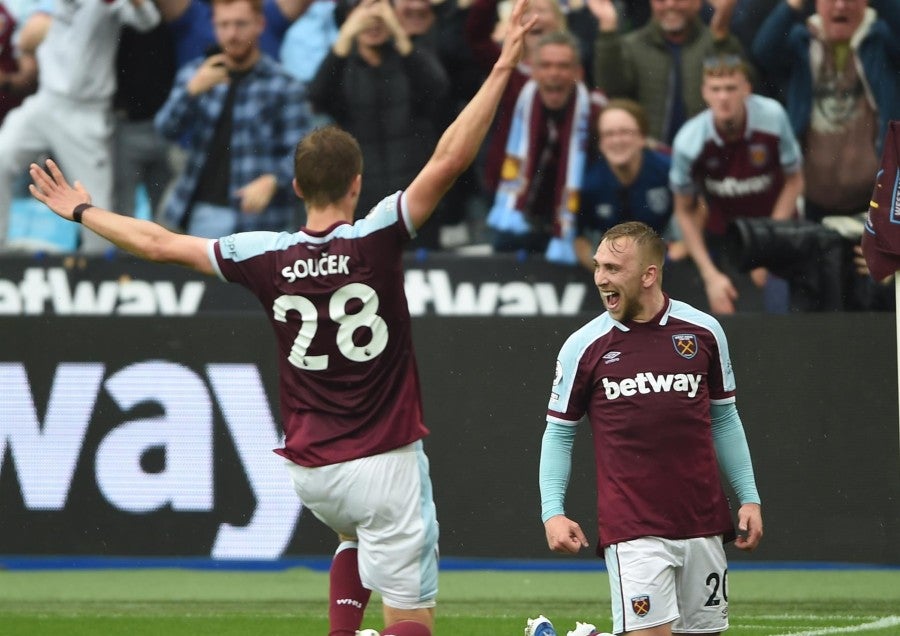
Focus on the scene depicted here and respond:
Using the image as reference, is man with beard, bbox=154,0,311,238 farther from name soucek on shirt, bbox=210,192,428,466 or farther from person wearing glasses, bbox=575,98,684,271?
name soucek on shirt, bbox=210,192,428,466

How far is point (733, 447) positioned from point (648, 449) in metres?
0.37

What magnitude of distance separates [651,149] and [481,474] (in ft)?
7.62

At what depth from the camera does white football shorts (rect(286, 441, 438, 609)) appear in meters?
5.11

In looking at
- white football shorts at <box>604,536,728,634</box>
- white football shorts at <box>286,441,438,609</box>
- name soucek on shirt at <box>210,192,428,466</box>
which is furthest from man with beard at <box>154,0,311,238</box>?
white football shorts at <box>604,536,728,634</box>

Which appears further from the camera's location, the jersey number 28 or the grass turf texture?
the grass turf texture

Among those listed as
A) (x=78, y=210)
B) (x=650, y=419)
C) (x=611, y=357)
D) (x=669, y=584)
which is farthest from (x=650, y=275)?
(x=78, y=210)

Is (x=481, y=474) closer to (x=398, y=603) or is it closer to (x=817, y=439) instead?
(x=817, y=439)

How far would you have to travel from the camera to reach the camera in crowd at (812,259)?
8898 millimetres

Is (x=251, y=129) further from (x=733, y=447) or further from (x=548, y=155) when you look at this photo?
(x=733, y=447)

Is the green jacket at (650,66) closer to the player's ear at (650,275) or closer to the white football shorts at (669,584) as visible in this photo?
the player's ear at (650,275)

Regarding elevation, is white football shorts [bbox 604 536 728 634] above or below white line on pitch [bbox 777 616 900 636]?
above

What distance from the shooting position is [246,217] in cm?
989

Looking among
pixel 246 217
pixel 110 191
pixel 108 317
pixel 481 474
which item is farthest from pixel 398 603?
pixel 110 191

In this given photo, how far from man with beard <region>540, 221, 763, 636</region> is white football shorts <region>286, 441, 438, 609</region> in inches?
17.9
